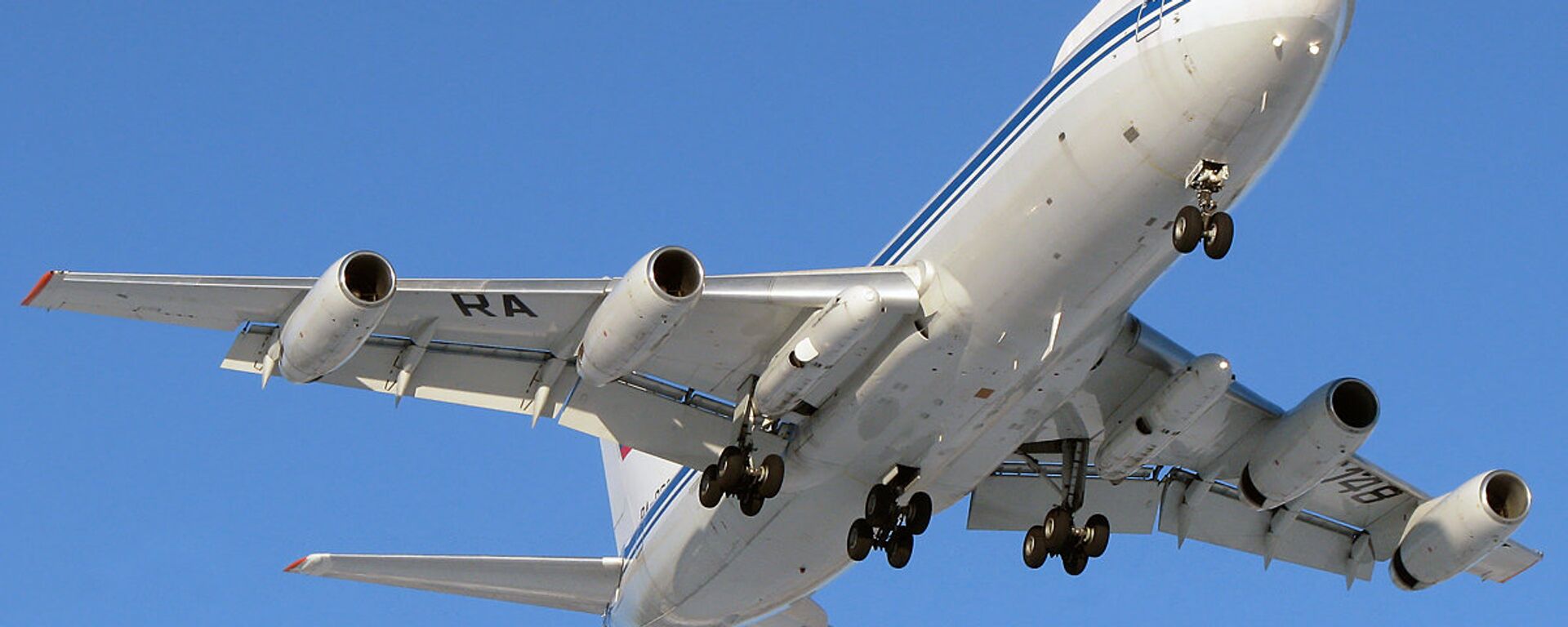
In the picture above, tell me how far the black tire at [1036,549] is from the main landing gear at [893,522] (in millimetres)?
1246

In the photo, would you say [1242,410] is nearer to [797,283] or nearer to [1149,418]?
[1149,418]

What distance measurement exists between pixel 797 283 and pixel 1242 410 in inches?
276

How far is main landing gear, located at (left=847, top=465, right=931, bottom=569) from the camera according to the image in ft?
83.4

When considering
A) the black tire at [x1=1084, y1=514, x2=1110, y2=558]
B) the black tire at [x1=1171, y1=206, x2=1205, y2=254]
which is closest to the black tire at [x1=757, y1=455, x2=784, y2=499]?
the black tire at [x1=1084, y1=514, x2=1110, y2=558]

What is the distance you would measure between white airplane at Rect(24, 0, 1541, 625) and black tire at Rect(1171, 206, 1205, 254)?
23 mm

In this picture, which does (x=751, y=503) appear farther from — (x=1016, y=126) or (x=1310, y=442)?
(x=1310, y=442)

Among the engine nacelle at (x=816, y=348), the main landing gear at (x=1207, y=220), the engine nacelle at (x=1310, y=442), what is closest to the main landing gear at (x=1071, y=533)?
the engine nacelle at (x=1310, y=442)

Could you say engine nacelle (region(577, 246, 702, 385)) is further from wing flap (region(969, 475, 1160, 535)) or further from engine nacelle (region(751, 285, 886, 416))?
wing flap (region(969, 475, 1160, 535))

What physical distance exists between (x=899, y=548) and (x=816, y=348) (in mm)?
3780

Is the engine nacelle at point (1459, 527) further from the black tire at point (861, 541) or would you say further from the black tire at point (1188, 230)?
the black tire at point (1188, 230)

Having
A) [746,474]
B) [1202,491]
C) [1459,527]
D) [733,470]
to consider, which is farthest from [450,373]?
[1459,527]

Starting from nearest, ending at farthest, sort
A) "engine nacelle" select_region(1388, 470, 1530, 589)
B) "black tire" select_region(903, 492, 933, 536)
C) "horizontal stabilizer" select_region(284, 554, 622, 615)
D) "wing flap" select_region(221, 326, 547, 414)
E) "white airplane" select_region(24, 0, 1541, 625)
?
"white airplane" select_region(24, 0, 1541, 625)
"wing flap" select_region(221, 326, 547, 414)
"black tire" select_region(903, 492, 933, 536)
"horizontal stabilizer" select_region(284, 554, 622, 615)
"engine nacelle" select_region(1388, 470, 1530, 589)

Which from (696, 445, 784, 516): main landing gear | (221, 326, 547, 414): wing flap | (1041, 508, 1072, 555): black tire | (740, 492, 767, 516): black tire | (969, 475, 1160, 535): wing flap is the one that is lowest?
(740, 492, 767, 516): black tire

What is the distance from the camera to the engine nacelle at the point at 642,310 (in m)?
22.1
